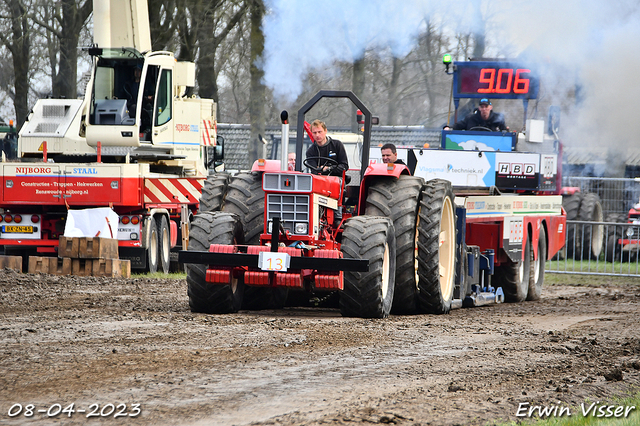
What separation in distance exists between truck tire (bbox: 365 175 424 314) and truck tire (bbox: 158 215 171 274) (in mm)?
7281

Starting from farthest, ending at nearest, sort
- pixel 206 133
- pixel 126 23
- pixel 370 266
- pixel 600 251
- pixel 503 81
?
pixel 600 251 < pixel 206 133 < pixel 126 23 < pixel 503 81 < pixel 370 266

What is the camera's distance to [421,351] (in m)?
7.30

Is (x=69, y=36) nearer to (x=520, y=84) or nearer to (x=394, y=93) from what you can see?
(x=394, y=93)

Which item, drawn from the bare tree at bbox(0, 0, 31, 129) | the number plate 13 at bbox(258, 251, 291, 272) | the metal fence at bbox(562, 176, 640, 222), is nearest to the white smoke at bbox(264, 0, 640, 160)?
the number plate 13 at bbox(258, 251, 291, 272)

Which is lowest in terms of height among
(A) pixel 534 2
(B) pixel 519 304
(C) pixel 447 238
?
(B) pixel 519 304

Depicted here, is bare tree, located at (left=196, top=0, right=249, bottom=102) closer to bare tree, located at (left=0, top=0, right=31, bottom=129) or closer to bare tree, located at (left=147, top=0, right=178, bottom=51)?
bare tree, located at (left=147, top=0, right=178, bottom=51)

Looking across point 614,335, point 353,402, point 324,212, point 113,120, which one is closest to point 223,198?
point 324,212

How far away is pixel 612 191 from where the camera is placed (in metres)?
23.6

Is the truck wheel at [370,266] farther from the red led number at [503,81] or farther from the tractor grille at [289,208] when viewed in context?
the red led number at [503,81]

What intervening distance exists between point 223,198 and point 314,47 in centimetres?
276

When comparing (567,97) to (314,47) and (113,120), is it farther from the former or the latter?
(113,120)

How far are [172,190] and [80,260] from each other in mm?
2573

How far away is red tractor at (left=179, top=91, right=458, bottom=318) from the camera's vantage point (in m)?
8.85

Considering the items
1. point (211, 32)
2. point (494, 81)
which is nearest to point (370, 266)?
point (494, 81)
